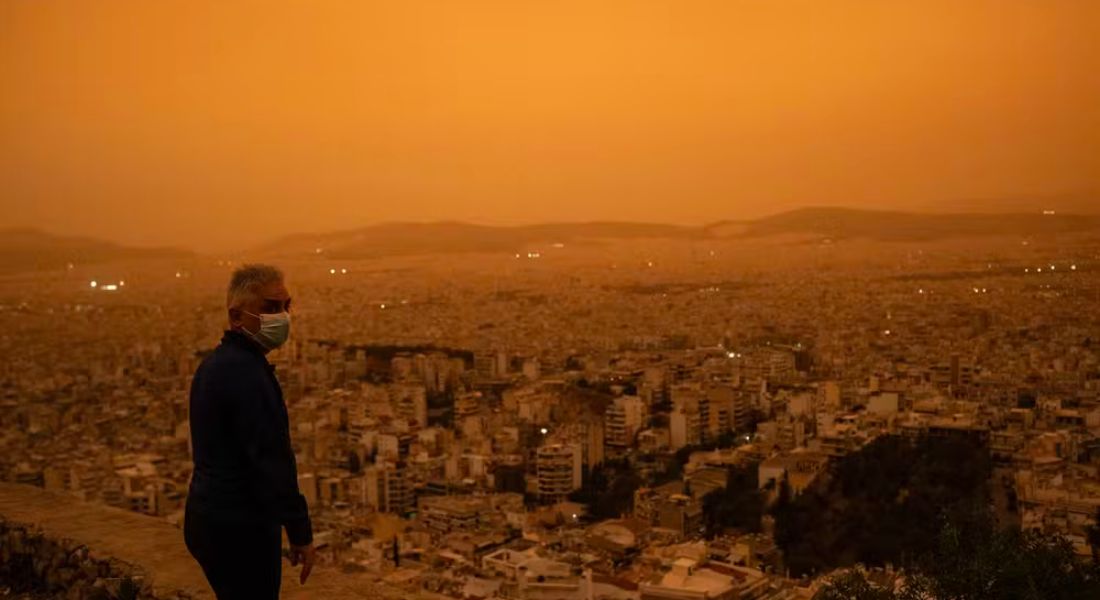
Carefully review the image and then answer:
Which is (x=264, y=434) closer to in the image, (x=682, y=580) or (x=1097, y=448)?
(x=682, y=580)

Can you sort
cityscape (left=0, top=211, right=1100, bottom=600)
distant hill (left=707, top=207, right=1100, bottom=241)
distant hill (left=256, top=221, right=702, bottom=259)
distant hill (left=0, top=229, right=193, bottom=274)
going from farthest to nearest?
distant hill (left=256, top=221, right=702, bottom=259), distant hill (left=0, top=229, right=193, bottom=274), distant hill (left=707, top=207, right=1100, bottom=241), cityscape (left=0, top=211, right=1100, bottom=600)

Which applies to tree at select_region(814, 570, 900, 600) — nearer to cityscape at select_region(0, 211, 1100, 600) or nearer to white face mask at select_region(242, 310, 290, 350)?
cityscape at select_region(0, 211, 1100, 600)

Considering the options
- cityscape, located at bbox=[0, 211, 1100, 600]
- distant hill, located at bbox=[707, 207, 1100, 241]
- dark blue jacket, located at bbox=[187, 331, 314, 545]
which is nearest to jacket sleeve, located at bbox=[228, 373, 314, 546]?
dark blue jacket, located at bbox=[187, 331, 314, 545]

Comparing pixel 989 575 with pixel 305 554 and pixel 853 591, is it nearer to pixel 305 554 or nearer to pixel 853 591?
pixel 853 591

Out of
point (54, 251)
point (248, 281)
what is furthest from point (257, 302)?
point (54, 251)

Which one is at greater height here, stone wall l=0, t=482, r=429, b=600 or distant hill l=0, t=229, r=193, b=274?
distant hill l=0, t=229, r=193, b=274

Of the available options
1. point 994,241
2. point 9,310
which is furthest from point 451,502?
point 9,310
